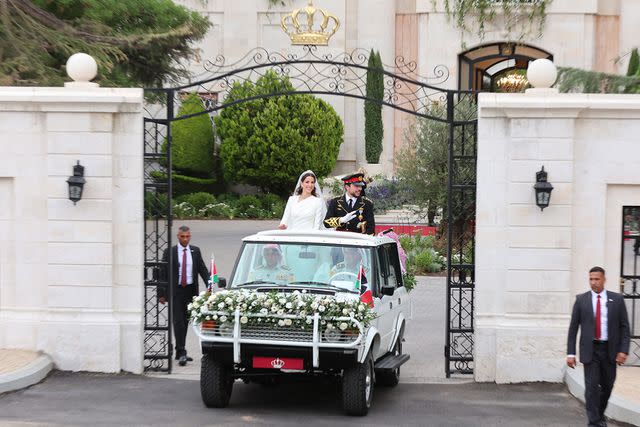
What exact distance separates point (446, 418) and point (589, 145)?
393cm

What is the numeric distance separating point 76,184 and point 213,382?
3274 millimetres

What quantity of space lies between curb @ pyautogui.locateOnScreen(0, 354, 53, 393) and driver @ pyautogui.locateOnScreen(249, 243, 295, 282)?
283 cm

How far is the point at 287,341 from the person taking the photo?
10.7 m

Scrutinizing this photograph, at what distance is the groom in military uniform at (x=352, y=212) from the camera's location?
14.0m

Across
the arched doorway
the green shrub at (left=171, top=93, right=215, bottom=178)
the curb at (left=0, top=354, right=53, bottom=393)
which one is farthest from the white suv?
the arched doorway

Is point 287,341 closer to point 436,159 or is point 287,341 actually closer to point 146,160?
point 146,160

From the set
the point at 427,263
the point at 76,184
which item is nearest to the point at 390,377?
the point at 76,184

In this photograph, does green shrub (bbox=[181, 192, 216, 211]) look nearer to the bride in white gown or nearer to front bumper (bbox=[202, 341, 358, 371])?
the bride in white gown

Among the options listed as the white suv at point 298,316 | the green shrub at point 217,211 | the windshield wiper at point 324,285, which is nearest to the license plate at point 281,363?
the white suv at point 298,316

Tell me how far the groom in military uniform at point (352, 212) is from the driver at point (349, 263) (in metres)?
2.20

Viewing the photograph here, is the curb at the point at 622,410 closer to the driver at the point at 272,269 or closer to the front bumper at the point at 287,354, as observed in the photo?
the front bumper at the point at 287,354

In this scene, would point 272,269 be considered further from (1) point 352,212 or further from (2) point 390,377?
(1) point 352,212

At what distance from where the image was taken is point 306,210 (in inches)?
540

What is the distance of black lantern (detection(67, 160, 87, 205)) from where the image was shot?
1280cm
